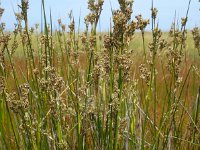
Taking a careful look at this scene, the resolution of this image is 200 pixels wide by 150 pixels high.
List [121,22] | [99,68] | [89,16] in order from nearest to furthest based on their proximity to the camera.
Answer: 1. [121,22]
2. [99,68]
3. [89,16]

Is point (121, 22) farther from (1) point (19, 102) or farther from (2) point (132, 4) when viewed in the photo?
(1) point (19, 102)

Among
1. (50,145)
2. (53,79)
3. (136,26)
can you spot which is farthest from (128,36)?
(50,145)

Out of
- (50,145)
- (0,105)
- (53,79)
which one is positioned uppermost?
(53,79)

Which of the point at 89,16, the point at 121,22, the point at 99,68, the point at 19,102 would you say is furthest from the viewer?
the point at 89,16

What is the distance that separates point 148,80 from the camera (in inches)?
84.0

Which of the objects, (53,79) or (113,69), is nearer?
(53,79)

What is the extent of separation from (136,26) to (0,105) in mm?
1250

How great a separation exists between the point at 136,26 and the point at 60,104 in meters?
0.59

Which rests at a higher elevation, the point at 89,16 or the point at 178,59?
the point at 89,16

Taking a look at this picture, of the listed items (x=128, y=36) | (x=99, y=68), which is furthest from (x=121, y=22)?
(x=99, y=68)

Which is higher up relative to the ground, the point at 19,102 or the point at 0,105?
the point at 19,102

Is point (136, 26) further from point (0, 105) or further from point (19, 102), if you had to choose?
point (0, 105)

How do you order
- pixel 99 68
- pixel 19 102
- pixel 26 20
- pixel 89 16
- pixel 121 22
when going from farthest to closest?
pixel 89 16, pixel 26 20, pixel 99 68, pixel 19 102, pixel 121 22

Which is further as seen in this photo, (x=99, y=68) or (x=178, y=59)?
(x=178, y=59)
